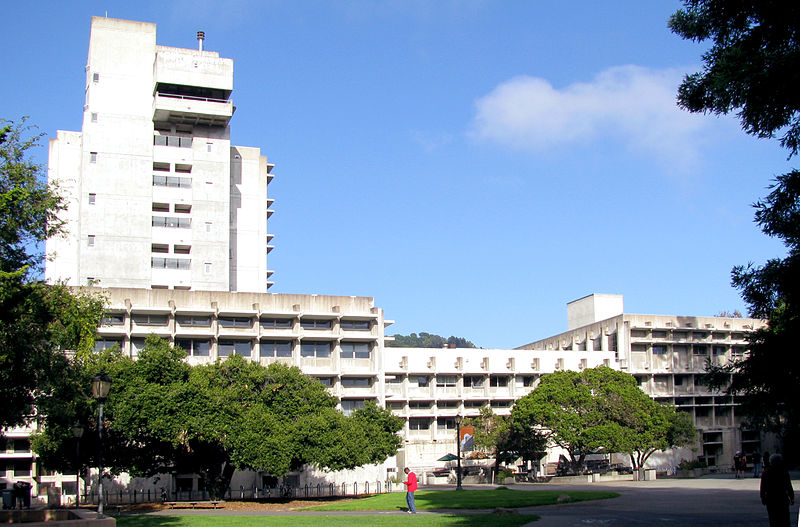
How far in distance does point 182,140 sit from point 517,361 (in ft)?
140

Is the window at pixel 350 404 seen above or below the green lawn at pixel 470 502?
above

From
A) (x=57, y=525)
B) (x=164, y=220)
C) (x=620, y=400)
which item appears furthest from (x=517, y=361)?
(x=57, y=525)

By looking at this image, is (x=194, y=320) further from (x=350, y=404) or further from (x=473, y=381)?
(x=473, y=381)

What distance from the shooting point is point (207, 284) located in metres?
87.3

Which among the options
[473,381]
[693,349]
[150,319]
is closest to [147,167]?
[150,319]

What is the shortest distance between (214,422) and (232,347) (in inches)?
1037

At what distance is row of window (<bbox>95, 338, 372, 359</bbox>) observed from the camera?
69.6 meters

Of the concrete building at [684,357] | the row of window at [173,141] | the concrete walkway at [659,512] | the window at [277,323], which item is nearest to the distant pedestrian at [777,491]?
the concrete walkway at [659,512]

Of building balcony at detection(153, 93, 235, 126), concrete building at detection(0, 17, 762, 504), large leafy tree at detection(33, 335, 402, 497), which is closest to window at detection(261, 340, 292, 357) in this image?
concrete building at detection(0, 17, 762, 504)

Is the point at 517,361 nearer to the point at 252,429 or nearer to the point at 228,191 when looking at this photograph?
the point at 228,191

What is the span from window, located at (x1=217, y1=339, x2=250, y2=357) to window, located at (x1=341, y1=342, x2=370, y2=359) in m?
8.90

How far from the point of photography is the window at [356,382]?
251 ft

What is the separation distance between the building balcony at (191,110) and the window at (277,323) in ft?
84.6

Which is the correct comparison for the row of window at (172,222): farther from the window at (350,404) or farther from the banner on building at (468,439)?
the banner on building at (468,439)
